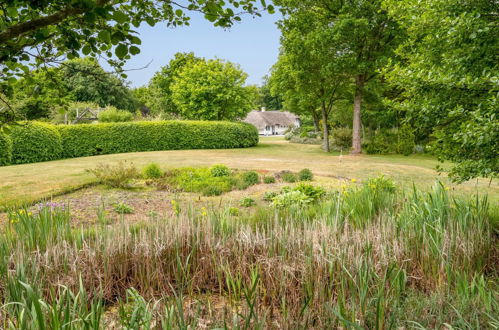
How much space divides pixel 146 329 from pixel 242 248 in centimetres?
170

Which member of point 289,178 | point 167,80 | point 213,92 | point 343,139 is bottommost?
point 289,178

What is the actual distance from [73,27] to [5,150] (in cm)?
1559

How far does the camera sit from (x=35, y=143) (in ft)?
56.5

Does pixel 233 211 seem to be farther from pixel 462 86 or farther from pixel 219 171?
pixel 219 171

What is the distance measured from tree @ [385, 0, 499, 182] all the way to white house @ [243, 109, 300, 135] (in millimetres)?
61561

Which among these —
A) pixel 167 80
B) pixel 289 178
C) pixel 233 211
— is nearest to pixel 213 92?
pixel 167 80

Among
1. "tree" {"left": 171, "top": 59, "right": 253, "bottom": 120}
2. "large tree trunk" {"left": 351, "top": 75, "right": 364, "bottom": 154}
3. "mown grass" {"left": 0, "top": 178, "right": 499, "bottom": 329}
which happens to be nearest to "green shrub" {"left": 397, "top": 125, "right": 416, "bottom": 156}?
"large tree trunk" {"left": 351, "top": 75, "right": 364, "bottom": 154}

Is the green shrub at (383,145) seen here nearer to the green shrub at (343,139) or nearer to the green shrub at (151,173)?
the green shrub at (343,139)

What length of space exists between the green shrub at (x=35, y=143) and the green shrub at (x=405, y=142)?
63.8 feet

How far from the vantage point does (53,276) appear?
121 inches

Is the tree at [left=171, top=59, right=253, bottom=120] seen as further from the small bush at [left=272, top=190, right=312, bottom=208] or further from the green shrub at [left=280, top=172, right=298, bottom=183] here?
the small bush at [left=272, top=190, right=312, bottom=208]

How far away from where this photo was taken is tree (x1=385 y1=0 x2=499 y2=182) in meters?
4.02

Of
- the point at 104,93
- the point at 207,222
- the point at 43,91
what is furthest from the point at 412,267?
the point at 104,93

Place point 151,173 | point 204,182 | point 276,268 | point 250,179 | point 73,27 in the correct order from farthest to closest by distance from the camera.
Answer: point 151,173
point 250,179
point 204,182
point 276,268
point 73,27
